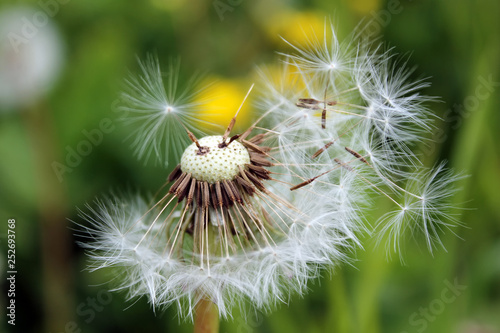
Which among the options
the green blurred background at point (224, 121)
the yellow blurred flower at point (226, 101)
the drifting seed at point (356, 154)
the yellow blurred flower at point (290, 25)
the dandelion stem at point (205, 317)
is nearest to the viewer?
the dandelion stem at point (205, 317)

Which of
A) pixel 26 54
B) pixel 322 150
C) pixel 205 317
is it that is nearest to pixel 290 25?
pixel 26 54

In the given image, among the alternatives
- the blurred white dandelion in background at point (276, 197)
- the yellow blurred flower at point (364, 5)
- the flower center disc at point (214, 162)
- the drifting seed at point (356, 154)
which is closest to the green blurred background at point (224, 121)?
the yellow blurred flower at point (364, 5)

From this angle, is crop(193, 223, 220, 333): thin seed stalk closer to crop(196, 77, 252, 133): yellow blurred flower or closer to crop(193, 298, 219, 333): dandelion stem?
crop(193, 298, 219, 333): dandelion stem

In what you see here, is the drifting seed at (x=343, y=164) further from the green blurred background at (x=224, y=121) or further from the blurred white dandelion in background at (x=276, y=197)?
the green blurred background at (x=224, y=121)

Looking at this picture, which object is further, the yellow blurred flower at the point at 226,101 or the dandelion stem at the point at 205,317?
the yellow blurred flower at the point at 226,101

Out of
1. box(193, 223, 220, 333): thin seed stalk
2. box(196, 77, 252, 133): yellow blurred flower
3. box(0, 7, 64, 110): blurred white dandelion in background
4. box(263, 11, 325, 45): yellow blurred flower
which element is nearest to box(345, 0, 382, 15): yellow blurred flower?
box(263, 11, 325, 45): yellow blurred flower

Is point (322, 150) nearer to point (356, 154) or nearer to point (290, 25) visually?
point (356, 154)

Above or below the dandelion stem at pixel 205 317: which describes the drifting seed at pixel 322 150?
above

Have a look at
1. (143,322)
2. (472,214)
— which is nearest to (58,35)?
(143,322)

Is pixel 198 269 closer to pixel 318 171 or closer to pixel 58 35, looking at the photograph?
pixel 318 171
